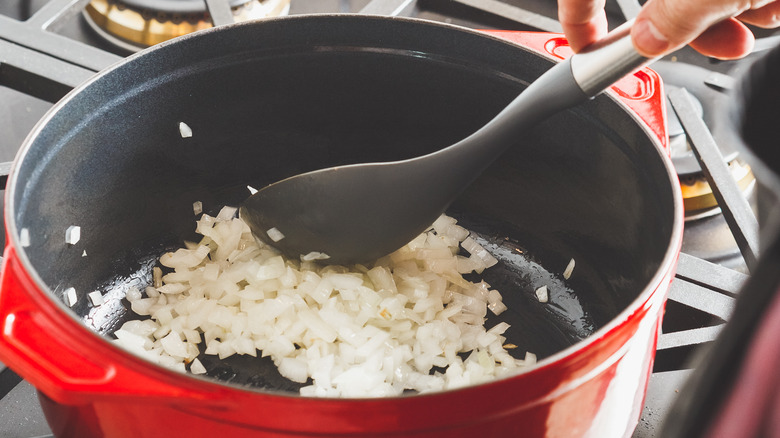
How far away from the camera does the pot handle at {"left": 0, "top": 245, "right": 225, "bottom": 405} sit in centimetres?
52

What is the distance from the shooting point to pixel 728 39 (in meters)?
0.90

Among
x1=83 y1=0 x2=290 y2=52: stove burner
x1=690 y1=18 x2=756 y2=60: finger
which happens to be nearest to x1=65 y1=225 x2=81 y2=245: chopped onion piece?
x1=83 y1=0 x2=290 y2=52: stove burner

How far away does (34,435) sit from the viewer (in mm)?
812

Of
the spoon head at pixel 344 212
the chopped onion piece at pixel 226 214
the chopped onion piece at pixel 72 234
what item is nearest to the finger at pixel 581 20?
the spoon head at pixel 344 212

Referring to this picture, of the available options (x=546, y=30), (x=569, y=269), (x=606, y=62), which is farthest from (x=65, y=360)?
(x=546, y=30)

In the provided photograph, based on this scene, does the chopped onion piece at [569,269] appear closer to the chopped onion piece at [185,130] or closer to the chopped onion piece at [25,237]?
the chopped onion piece at [185,130]

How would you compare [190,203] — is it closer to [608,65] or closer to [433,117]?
[433,117]

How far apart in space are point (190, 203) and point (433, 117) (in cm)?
35

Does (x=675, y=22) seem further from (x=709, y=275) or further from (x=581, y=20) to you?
(x=709, y=275)

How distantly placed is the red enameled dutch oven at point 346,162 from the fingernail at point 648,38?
103 mm

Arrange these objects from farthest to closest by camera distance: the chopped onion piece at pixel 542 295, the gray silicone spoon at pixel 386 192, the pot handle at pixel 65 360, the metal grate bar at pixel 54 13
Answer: the metal grate bar at pixel 54 13 → the chopped onion piece at pixel 542 295 → the gray silicone spoon at pixel 386 192 → the pot handle at pixel 65 360

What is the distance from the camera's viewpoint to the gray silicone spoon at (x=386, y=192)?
2.62ft

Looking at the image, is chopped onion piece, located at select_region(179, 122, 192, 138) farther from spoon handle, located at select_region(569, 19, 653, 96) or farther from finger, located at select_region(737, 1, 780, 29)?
finger, located at select_region(737, 1, 780, 29)

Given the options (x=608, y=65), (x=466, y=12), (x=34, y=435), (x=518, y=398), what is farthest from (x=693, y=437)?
(x=466, y=12)
